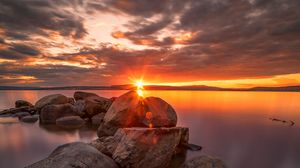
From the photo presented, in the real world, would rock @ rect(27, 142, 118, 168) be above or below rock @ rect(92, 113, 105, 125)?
above

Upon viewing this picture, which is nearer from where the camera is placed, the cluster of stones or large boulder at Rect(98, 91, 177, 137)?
→ large boulder at Rect(98, 91, 177, 137)

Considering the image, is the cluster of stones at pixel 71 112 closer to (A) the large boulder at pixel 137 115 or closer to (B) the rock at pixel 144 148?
(A) the large boulder at pixel 137 115

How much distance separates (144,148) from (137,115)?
5.69 meters

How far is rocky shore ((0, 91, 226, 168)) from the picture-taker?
268 inches

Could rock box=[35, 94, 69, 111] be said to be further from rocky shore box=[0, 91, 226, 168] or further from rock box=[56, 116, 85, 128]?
rock box=[56, 116, 85, 128]

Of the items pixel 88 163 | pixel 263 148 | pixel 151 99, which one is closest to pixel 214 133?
pixel 263 148

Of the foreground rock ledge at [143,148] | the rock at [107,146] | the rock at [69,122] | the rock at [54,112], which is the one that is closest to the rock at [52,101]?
the rock at [54,112]

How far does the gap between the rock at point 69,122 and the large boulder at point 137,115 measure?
19.6 feet

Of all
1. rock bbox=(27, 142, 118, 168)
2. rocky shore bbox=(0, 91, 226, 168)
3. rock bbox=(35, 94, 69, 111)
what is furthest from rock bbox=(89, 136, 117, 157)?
rock bbox=(35, 94, 69, 111)

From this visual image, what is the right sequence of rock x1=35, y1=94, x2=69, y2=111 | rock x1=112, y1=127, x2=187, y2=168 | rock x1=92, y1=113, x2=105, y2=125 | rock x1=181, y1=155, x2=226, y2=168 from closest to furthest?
1. rock x1=181, y1=155, x2=226, y2=168
2. rock x1=112, y1=127, x2=187, y2=168
3. rock x1=92, y1=113, x2=105, y2=125
4. rock x1=35, y1=94, x2=69, y2=111

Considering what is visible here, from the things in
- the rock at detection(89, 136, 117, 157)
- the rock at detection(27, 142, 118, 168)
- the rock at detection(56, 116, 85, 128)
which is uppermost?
the rock at detection(27, 142, 118, 168)

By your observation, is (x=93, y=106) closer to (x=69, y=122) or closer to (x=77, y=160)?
(x=69, y=122)

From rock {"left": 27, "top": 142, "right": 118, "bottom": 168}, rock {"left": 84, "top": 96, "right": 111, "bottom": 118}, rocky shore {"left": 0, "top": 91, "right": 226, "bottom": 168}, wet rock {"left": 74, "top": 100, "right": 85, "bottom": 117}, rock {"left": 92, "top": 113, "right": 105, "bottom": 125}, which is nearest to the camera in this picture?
rock {"left": 27, "top": 142, "right": 118, "bottom": 168}

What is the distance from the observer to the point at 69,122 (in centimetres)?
1898
